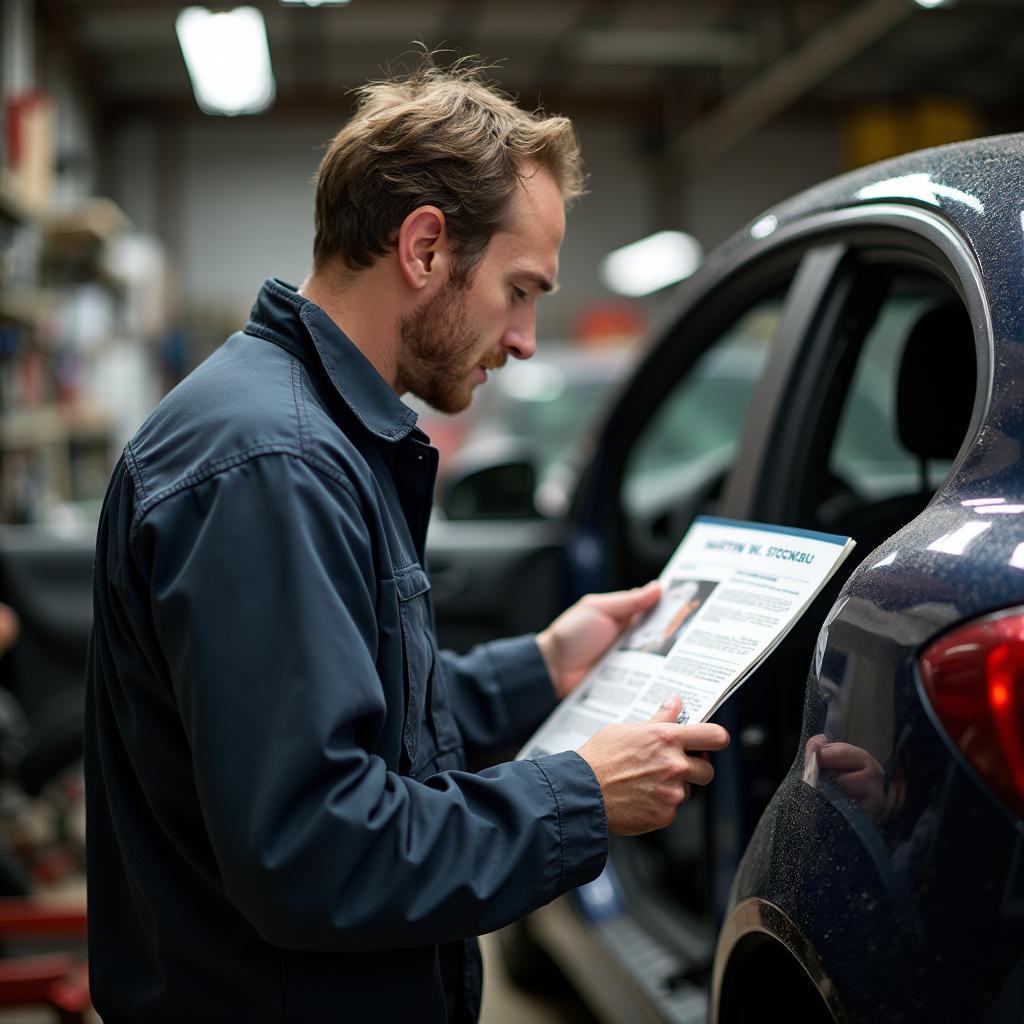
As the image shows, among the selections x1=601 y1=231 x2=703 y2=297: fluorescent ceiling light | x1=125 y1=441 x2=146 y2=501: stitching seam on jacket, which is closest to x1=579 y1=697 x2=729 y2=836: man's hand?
x1=125 y1=441 x2=146 y2=501: stitching seam on jacket

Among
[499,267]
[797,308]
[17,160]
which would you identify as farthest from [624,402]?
[17,160]

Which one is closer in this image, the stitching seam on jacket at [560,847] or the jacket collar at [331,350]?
the stitching seam on jacket at [560,847]

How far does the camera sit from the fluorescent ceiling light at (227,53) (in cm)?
704

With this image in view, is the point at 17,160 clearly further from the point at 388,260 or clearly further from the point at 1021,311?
the point at 1021,311

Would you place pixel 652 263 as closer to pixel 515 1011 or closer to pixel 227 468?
pixel 515 1011

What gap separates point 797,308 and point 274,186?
34.3 ft

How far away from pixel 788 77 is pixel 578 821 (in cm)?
815

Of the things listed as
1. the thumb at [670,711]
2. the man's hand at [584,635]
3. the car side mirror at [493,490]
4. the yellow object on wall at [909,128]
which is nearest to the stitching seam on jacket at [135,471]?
the thumb at [670,711]

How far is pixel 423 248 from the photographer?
1.23m

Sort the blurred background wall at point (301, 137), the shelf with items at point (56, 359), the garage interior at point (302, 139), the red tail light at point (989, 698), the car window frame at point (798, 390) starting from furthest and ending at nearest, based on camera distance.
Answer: the blurred background wall at point (301, 137)
the garage interior at point (302, 139)
the shelf with items at point (56, 359)
the car window frame at point (798, 390)
the red tail light at point (989, 698)

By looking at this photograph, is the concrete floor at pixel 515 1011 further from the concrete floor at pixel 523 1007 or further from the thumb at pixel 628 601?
the thumb at pixel 628 601

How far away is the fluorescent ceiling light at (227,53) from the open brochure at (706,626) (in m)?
6.52

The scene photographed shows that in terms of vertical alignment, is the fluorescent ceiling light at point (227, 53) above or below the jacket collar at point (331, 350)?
above

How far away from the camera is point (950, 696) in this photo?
0.90 metres
